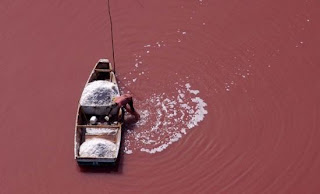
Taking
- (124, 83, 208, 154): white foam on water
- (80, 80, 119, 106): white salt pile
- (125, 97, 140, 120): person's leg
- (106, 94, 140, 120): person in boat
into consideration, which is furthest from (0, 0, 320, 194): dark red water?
(80, 80, 119, 106): white salt pile

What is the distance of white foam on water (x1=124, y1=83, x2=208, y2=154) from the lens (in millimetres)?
10008

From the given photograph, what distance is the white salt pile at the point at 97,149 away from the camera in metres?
9.47

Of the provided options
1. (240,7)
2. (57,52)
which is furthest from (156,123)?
(240,7)

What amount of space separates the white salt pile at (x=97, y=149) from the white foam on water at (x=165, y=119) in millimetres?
455

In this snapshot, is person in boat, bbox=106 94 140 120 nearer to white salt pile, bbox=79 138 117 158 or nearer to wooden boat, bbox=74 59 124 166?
wooden boat, bbox=74 59 124 166

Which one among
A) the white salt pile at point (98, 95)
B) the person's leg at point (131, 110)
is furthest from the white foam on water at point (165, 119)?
the white salt pile at point (98, 95)

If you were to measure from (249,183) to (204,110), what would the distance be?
1774mm

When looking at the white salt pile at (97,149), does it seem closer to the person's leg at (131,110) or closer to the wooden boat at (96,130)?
the wooden boat at (96,130)

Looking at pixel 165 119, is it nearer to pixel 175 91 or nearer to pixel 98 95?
pixel 175 91

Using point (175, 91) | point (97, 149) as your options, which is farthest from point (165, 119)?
point (97, 149)

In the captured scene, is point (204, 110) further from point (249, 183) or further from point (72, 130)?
point (72, 130)

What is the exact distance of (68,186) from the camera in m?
9.50

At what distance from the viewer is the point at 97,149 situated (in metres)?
9.47

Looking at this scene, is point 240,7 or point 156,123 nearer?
point 156,123
